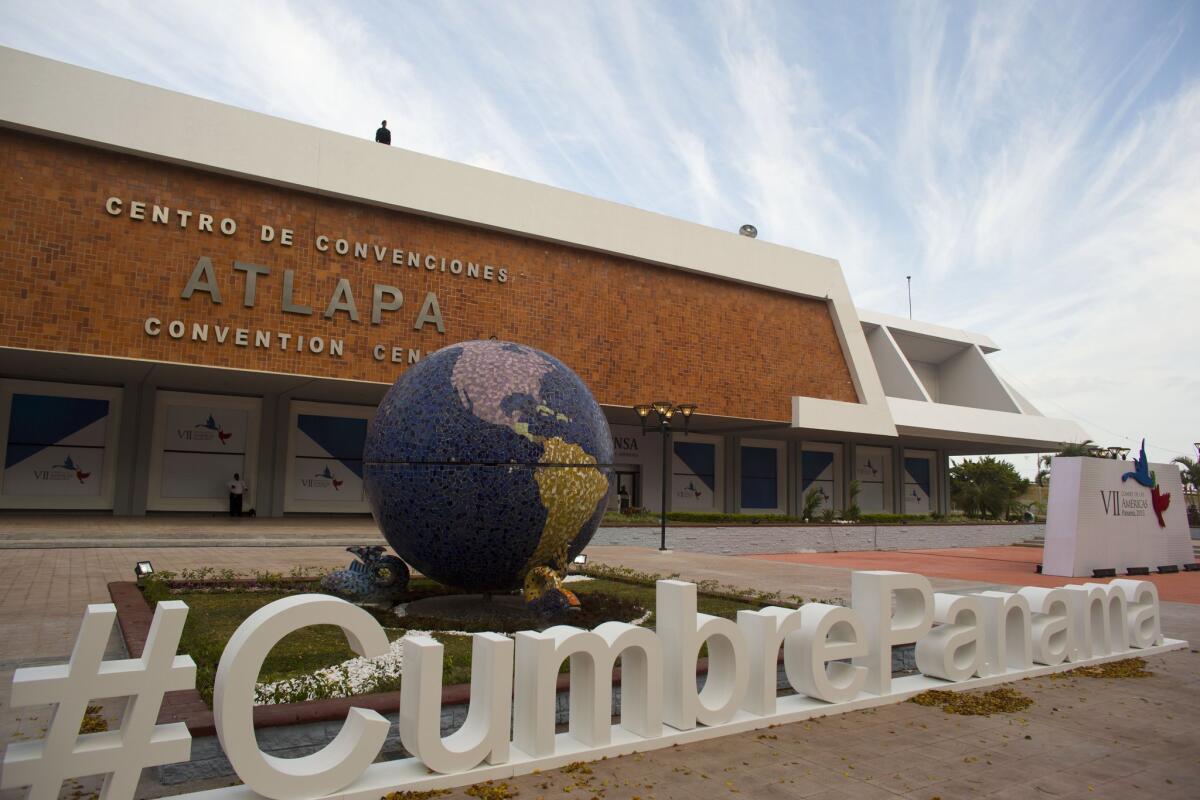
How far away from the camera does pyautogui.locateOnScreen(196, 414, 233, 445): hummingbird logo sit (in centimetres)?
2233

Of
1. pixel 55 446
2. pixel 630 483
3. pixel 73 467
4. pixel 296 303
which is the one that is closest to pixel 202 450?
pixel 73 467

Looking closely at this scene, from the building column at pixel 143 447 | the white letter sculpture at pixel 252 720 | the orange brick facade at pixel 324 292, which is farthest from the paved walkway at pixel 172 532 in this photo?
the white letter sculpture at pixel 252 720

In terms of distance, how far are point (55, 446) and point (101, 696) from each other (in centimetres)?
Answer: 2082

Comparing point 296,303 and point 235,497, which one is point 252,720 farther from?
point 235,497

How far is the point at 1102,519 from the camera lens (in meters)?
14.8

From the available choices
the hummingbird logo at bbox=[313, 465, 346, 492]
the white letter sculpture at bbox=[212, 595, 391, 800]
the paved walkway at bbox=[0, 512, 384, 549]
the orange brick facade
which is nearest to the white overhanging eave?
the orange brick facade

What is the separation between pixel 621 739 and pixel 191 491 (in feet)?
68.3

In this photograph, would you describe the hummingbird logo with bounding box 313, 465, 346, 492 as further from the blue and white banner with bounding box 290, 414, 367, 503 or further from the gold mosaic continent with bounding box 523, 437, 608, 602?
the gold mosaic continent with bounding box 523, 437, 608, 602

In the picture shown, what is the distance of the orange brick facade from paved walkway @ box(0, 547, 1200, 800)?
37.4ft

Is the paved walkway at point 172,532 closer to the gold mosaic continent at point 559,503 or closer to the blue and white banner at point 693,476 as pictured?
the gold mosaic continent at point 559,503

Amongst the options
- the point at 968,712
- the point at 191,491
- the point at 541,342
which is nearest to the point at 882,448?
the point at 541,342

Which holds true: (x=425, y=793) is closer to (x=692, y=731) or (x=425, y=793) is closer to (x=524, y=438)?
(x=692, y=731)

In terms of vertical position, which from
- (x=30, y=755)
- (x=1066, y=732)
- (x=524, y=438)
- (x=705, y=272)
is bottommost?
(x=1066, y=732)

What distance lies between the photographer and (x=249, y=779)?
3426 mm
